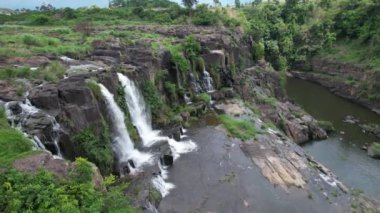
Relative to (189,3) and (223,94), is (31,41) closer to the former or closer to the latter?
(223,94)

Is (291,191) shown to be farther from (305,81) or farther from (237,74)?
(305,81)

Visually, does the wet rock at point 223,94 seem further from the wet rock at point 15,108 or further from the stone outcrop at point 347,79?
the wet rock at point 15,108

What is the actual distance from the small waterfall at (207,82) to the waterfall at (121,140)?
1817 cm

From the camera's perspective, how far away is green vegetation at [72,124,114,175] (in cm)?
2420

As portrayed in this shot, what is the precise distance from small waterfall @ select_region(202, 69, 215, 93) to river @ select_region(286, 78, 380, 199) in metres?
12.6

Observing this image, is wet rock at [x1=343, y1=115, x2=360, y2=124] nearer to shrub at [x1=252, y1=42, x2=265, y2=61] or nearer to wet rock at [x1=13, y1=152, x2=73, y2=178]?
shrub at [x1=252, y1=42, x2=265, y2=61]

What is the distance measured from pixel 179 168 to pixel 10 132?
11.8 meters

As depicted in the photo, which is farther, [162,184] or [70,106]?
[162,184]

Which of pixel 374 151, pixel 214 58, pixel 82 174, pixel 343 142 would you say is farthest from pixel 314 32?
pixel 82 174

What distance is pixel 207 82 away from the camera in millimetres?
46500

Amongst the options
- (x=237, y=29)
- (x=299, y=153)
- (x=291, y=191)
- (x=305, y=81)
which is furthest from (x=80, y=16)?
(x=291, y=191)

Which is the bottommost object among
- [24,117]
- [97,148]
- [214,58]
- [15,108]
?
[97,148]

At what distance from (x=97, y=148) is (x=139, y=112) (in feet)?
27.7

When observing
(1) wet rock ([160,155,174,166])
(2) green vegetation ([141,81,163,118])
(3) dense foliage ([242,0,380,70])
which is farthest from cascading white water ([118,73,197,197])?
(3) dense foliage ([242,0,380,70])
